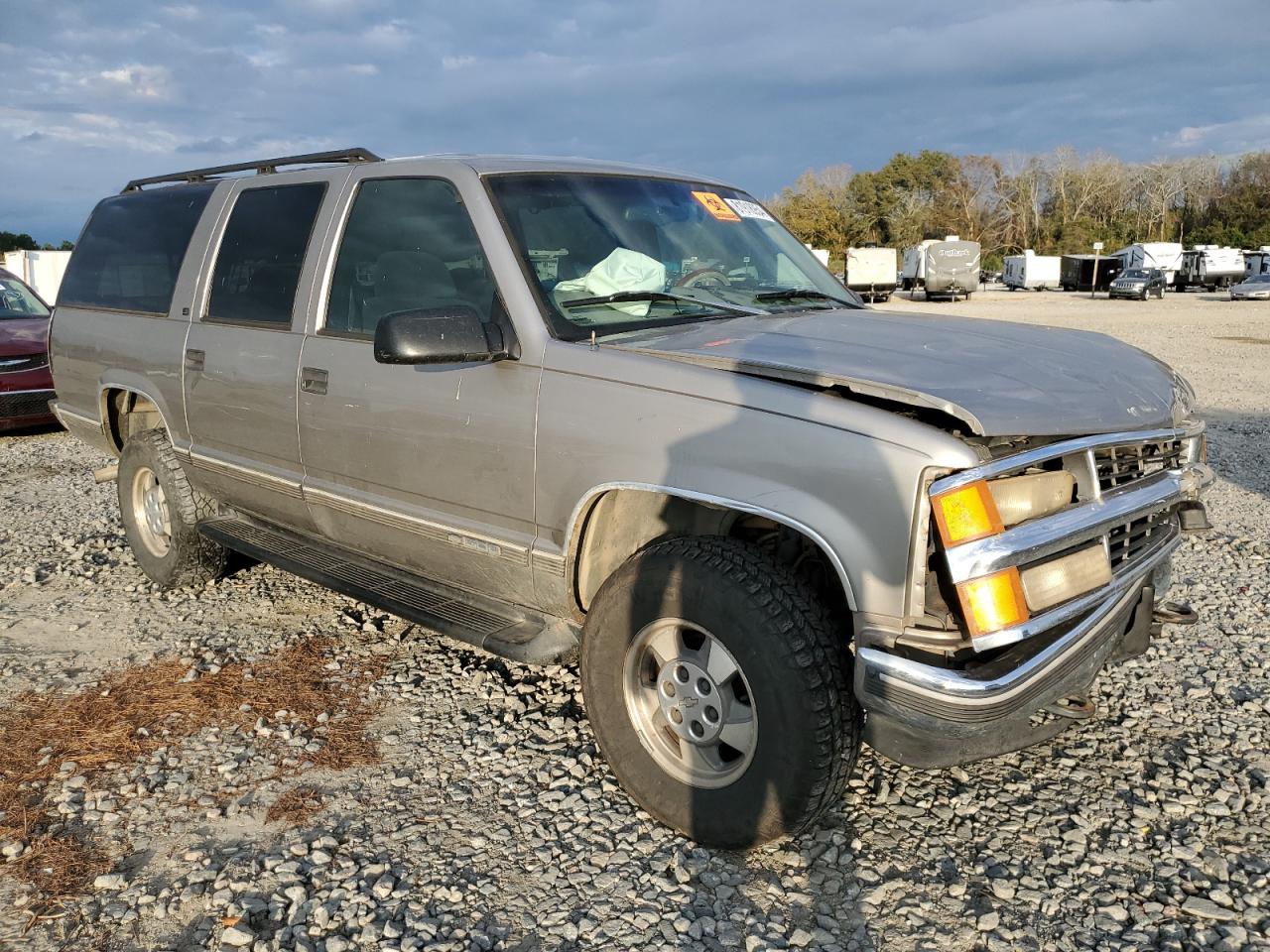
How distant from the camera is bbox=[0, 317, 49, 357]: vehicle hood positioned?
10.2 meters

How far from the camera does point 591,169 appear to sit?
3.89m

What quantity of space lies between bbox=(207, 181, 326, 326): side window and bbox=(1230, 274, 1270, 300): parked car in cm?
4445

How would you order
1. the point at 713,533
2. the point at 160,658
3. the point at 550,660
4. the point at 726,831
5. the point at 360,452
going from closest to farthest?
the point at 726,831 → the point at 713,533 → the point at 550,660 → the point at 360,452 → the point at 160,658

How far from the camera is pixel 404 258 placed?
3732mm

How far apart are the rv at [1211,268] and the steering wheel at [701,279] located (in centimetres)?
5429

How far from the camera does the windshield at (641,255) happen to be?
3365 millimetres

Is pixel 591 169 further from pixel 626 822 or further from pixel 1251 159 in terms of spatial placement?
pixel 1251 159

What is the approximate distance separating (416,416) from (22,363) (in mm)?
8854

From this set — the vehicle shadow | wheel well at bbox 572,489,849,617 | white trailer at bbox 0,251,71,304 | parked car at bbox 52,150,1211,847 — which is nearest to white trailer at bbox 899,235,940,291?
white trailer at bbox 0,251,71,304

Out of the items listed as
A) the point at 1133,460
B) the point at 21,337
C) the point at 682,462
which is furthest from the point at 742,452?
the point at 21,337

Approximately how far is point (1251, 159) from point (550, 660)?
10091 cm

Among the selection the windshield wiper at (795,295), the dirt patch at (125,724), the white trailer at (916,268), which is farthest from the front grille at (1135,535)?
the white trailer at (916,268)

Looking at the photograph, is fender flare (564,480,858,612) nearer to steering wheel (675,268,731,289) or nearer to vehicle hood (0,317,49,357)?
steering wheel (675,268,731,289)

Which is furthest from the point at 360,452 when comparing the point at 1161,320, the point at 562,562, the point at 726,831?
the point at 1161,320
